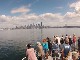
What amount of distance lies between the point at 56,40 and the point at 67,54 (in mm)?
6549

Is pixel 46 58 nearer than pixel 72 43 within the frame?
Yes

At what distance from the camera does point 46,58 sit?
63.1ft

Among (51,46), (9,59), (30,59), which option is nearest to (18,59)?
(9,59)

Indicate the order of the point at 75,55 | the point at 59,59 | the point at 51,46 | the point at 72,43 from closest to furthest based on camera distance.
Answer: the point at 75,55 < the point at 59,59 < the point at 51,46 < the point at 72,43

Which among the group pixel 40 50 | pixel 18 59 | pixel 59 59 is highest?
pixel 40 50

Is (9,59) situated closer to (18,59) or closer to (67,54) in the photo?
(18,59)

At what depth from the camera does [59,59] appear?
1877 cm

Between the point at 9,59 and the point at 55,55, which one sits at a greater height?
the point at 55,55

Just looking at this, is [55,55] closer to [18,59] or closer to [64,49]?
[64,49]

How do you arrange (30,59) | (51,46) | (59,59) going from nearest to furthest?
1. (30,59)
2. (59,59)
3. (51,46)

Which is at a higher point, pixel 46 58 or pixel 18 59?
pixel 46 58

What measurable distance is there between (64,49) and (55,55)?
2.91 m

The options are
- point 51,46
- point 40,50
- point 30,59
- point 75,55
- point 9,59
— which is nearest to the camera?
point 30,59

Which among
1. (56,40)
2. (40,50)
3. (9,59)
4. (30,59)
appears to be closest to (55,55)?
(40,50)
